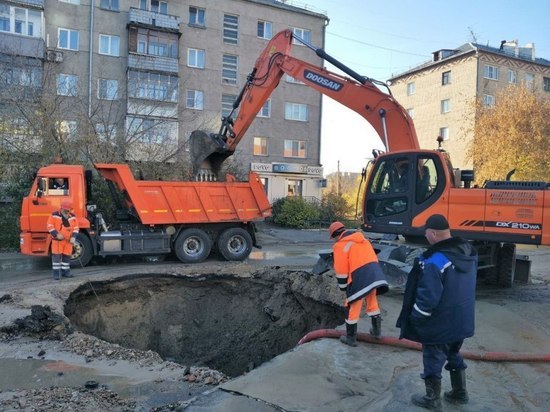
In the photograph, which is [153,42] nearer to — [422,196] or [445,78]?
[445,78]

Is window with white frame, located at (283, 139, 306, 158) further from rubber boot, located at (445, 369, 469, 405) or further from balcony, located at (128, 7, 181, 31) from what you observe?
rubber boot, located at (445, 369, 469, 405)

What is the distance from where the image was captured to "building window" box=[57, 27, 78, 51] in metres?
28.2

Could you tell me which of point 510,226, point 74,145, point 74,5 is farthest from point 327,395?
point 74,5

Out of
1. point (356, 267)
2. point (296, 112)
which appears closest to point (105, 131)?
point (356, 267)

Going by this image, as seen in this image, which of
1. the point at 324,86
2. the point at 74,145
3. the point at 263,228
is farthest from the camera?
the point at 263,228

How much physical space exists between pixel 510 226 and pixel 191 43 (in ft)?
89.3

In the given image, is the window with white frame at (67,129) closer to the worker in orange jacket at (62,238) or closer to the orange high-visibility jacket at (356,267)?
the worker in orange jacket at (62,238)

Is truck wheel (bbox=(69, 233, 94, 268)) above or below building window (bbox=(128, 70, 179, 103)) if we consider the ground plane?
below

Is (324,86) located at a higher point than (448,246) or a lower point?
higher

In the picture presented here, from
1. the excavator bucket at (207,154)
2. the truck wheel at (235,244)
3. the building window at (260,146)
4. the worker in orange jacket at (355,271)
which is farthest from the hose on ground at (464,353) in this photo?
the building window at (260,146)

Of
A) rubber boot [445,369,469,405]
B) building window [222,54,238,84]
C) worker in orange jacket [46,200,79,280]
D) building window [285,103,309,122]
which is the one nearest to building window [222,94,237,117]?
building window [222,54,238,84]

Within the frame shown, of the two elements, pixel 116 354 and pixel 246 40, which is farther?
pixel 246 40

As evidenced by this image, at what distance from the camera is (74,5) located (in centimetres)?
2831

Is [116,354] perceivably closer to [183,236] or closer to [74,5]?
[183,236]
